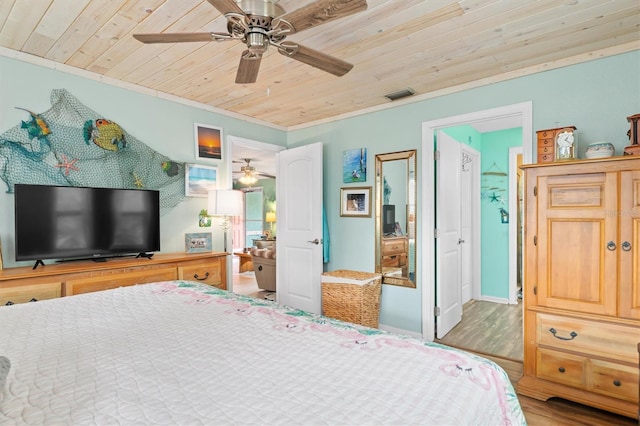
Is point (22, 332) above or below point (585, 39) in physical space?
below

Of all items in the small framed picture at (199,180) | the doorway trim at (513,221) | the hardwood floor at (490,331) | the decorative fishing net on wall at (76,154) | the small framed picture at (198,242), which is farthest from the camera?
the doorway trim at (513,221)

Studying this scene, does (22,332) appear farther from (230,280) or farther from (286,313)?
(230,280)

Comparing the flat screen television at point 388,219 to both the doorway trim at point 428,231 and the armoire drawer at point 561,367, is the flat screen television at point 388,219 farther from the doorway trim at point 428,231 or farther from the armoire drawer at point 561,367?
the armoire drawer at point 561,367

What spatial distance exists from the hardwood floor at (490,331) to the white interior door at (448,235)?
139mm

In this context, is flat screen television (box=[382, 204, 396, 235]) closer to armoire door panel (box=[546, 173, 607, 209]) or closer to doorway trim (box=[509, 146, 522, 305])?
armoire door panel (box=[546, 173, 607, 209])

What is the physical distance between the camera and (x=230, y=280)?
3705mm

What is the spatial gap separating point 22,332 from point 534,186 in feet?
9.43

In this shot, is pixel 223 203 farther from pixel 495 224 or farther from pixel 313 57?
pixel 495 224

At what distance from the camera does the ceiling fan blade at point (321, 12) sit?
4.52 ft

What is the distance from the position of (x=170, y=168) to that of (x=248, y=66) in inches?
70.4

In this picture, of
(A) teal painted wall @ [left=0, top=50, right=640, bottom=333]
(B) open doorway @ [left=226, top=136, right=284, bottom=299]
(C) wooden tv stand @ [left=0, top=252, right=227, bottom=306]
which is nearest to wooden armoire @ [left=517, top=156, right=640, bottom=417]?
(A) teal painted wall @ [left=0, top=50, right=640, bottom=333]

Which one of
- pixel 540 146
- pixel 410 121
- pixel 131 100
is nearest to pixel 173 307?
pixel 131 100

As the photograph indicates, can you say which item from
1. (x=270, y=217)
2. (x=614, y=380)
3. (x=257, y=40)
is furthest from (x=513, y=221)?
(x=270, y=217)

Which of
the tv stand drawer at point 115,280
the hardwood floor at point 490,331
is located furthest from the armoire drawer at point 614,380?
the tv stand drawer at point 115,280
